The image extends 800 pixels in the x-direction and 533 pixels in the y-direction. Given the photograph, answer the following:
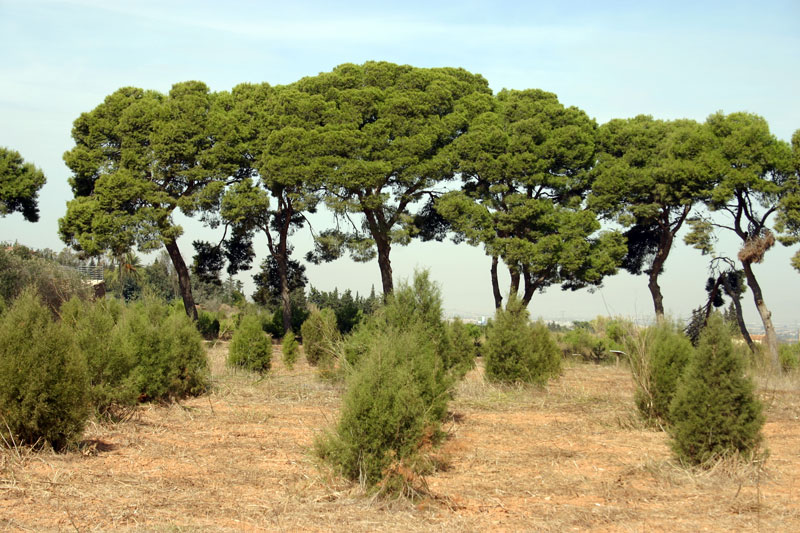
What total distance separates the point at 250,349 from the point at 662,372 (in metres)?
8.93

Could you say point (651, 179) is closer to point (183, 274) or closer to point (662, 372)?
point (662, 372)

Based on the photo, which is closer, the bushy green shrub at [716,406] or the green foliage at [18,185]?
the bushy green shrub at [716,406]

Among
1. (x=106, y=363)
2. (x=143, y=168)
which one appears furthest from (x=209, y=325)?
(x=106, y=363)

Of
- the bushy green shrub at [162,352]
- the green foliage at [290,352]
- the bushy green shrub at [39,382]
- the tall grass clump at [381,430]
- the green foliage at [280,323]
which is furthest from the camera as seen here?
the green foliage at [280,323]

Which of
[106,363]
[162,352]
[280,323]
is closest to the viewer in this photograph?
[106,363]

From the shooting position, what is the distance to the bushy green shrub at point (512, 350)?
42.3ft

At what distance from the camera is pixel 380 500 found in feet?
17.5

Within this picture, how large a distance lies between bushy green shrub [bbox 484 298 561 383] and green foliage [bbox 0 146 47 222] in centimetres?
1752

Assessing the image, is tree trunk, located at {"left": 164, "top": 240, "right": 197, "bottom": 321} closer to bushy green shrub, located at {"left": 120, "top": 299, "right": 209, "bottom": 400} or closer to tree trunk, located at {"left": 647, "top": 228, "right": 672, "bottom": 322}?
bushy green shrub, located at {"left": 120, "top": 299, "right": 209, "bottom": 400}

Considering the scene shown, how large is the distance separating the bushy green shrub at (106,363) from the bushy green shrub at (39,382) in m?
1.70

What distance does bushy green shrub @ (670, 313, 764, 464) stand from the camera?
20.9ft

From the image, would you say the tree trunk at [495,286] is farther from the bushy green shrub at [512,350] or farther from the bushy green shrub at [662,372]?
the bushy green shrub at [662,372]

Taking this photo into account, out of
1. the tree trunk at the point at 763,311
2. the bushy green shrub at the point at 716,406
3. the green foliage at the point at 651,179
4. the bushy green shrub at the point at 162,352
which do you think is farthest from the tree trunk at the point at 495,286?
the bushy green shrub at the point at 716,406

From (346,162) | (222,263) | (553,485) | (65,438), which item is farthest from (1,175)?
(553,485)
